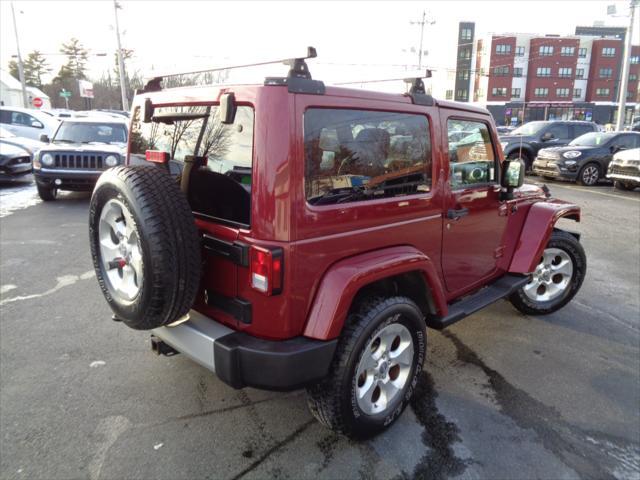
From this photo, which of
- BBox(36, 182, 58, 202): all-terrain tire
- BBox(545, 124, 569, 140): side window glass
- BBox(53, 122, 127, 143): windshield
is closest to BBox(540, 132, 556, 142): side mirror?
BBox(545, 124, 569, 140): side window glass

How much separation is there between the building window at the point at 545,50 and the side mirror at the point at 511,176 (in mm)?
79784

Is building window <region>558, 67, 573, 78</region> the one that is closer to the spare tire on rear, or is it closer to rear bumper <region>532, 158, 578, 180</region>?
rear bumper <region>532, 158, 578, 180</region>

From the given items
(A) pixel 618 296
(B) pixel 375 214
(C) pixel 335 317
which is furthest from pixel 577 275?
(C) pixel 335 317

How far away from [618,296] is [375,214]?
398 cm

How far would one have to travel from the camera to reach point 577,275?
443cm

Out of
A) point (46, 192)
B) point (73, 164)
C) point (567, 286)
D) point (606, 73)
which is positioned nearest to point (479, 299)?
point (567, 286)

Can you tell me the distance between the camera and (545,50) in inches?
2795

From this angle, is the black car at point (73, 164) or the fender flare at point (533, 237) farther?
the black car at point (73, 164)

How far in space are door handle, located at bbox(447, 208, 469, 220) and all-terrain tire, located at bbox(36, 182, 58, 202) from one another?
8.75m

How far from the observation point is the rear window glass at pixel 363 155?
2.31 m

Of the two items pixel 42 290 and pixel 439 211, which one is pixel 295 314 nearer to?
pixel 439 211

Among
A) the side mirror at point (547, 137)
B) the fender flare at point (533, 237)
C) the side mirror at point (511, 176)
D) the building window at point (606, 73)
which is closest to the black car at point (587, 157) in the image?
the side mirror at point (547, 137)

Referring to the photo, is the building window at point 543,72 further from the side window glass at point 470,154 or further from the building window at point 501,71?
the side window glass at point 470,154

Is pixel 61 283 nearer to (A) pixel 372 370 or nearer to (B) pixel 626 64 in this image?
(A) pixel 372 370
